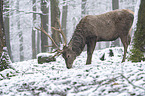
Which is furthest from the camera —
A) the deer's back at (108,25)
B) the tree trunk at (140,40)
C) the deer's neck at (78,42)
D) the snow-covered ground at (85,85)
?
the deer's back at (108,25)

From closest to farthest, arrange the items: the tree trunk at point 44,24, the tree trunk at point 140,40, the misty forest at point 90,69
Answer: the misty forest at point 90,69
the tree trunk at point 140,40
the tree trunk at point 44,24

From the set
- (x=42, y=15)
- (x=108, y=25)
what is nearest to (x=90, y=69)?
(x=108, y=25)

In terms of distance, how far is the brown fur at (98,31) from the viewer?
6.45 metres

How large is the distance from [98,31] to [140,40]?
189 cm

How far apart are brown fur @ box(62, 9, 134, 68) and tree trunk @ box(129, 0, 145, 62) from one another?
1124 mm

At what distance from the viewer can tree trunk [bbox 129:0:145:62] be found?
16.9 ft

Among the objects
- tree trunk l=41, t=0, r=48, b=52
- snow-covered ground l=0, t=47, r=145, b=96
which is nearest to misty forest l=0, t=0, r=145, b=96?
snow-covered ground l=0, t=47, r=145, b=96

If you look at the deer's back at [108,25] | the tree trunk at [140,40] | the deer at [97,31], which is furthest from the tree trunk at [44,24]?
the tree trunk at [140,40]

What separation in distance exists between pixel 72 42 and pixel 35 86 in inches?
111

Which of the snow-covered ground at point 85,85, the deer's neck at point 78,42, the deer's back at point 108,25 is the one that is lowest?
the snow-covered ground at point 85,85

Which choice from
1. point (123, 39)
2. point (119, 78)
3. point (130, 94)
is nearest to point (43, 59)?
point (123, 39)

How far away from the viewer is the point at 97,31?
21.8 ft

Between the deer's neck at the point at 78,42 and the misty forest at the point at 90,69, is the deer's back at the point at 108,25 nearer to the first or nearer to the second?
the misty forest at the point at 90,69

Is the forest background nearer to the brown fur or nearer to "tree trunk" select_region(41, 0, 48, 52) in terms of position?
"tree trunk" select_region(41, 0, 48, 52)
